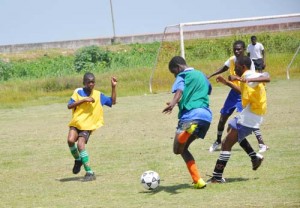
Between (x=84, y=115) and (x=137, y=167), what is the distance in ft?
4.24

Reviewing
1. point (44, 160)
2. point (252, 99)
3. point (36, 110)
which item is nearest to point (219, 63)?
point (36, 110)

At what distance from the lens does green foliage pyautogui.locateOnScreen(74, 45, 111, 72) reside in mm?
43391

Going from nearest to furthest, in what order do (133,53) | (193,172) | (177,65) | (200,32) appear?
(193,172)
(177,65)
(200,32)
(133,53)

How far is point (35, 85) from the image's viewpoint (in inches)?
1255

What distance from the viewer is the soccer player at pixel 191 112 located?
944 cm

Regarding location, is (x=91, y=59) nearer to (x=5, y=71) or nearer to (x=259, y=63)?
(x=5, y=71)

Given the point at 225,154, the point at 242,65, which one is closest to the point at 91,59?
the point at 242,65

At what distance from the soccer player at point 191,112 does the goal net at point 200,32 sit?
17505 mm

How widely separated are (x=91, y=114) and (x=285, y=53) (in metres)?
19.5

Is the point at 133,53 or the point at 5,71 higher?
the point at 5,71

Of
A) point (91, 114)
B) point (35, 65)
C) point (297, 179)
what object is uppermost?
point (91, 114)

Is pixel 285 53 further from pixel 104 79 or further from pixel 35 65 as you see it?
pixel 35 65

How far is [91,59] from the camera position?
1763 inches

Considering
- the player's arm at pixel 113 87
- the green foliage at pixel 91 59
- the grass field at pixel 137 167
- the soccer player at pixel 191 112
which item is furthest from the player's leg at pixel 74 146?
the green foliage at pixel 91 59
